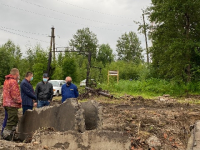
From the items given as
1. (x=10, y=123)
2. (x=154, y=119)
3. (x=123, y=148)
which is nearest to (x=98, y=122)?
(x=123, y=148)

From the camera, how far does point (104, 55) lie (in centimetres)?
7600

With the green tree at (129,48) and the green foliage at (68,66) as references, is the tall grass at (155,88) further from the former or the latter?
the green tree at (129,48)

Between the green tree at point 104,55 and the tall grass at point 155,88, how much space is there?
47.6 metres

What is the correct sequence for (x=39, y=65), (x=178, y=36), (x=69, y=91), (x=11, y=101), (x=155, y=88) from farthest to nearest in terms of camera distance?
(x=39, y=65), (x=155, y=88), (x=178, y=36), (x=69, y=91), (x=11, y=101)

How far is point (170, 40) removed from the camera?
2322cm

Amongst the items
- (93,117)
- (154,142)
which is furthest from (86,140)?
(154,142)

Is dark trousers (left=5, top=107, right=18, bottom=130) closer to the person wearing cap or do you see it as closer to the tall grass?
the person wearing cap

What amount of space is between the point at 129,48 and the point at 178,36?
50.9m

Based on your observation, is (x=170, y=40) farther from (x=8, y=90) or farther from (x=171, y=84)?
(x=8, y=90)

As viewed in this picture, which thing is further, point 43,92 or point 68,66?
point 68,66

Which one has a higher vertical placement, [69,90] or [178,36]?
[178,36]

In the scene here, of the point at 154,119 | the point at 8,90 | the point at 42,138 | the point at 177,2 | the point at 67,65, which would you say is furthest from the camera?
the point at 67,65

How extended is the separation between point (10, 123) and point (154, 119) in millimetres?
4848

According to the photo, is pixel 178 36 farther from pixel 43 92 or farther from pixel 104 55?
pixel 104 55
